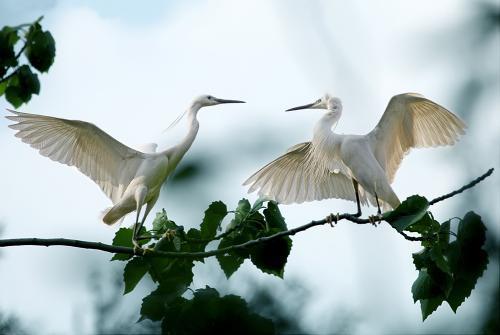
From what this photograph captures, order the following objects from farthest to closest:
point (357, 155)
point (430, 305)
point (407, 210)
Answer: point (357, 155) < point (430, 305) < point (407, 210)

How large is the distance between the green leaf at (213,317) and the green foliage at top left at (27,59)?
77 centimetres

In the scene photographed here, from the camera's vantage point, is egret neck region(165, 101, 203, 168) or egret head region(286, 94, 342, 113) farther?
egret head region(286, 94, 342, 113)

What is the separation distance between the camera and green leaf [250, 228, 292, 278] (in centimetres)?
328

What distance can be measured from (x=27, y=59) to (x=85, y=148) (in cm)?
282

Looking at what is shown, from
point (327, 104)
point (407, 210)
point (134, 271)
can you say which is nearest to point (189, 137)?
point (327, 104)

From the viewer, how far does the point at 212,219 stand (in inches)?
134

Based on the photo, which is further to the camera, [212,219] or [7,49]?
[212,219]

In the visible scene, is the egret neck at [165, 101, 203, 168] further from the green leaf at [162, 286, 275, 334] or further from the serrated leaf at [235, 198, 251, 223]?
the green leaf at [162, 286, 275, 334]

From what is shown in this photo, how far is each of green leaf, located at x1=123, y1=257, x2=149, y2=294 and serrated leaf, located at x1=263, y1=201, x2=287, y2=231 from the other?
50 cm

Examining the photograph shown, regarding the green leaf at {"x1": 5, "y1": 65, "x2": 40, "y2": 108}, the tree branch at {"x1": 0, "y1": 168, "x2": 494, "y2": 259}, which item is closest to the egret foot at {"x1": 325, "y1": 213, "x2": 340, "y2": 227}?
the tree branch at {"x1": 0, "y1": 168, "x2": 494, "y2": 259}

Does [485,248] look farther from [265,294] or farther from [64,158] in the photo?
[265,294]

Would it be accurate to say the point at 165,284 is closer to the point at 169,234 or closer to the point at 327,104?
the point at 169,234

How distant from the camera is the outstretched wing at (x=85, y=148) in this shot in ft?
15.5

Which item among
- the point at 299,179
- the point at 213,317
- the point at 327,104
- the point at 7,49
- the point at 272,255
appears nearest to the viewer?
the point at 7,49
